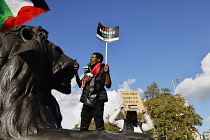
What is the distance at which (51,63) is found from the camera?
8.63 feet

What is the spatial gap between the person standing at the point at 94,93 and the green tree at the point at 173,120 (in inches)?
975

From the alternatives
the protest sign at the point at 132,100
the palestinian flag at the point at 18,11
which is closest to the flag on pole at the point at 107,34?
the protest sign at the point at 132,100

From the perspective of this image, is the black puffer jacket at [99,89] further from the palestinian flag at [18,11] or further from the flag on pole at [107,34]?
the flag on pole at [107,34]

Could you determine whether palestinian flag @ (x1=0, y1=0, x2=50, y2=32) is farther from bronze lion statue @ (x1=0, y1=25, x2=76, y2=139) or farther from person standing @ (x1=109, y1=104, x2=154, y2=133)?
person standing @ (x1=109, y1=104, x2=154, y2=133)

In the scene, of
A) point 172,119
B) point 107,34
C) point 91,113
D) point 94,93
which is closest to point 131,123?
point 91,113

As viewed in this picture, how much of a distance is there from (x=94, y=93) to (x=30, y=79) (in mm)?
1961

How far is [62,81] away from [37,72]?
0.38 meters

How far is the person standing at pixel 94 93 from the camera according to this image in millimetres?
4094

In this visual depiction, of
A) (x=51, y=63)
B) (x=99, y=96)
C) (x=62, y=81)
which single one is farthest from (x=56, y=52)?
(x=99, y=96)

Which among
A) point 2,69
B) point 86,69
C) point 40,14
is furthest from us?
point 86,69

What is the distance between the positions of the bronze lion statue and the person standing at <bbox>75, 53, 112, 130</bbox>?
4.36 feet

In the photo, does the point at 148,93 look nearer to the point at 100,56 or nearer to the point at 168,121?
the point at 168,121

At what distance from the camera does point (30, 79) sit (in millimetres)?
2281

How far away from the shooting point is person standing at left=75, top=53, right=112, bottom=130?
4094mm
